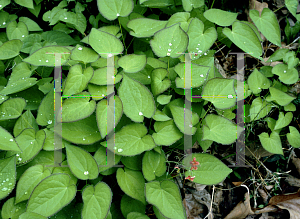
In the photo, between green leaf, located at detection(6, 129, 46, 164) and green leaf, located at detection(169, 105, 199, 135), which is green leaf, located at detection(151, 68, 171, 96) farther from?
green leaf, located at detection(6, 129, 46, 164)

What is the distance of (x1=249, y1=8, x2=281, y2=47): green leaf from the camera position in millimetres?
1615

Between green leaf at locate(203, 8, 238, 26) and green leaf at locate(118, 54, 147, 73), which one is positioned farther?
green leaf at locate(203, 8, 238, 26)

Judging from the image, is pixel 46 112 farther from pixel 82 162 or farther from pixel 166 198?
pixel 166 198

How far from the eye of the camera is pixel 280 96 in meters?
1.57

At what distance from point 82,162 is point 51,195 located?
0.20 metres

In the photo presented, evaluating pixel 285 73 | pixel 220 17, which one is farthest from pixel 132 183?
pixel 285 73

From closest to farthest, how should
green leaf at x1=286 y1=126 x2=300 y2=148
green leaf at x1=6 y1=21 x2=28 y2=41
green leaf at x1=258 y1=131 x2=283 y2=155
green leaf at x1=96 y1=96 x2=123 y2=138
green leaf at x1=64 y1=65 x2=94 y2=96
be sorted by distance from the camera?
green leaf at x1=96 y1=96 x2=123 y2=138
green leaf at x1=64 y1=65 x2=94 y2=96
green leaf at x1=258 y1=131 x2=283 y2=155
green leaf at x1=286 y1=126 x2=300 y2=148
green leaf at x1=6 y1=21 x2=28 y2=41

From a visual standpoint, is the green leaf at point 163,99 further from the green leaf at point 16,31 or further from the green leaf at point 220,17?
the green leaf at point 16,31

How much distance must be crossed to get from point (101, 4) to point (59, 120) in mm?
819

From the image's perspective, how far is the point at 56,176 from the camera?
108cm

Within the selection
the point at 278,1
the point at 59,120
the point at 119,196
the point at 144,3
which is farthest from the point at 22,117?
the point at 278,1

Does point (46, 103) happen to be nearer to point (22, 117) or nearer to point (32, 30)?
point (22, 117)

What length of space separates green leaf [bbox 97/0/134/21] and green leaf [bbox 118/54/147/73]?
35 cm

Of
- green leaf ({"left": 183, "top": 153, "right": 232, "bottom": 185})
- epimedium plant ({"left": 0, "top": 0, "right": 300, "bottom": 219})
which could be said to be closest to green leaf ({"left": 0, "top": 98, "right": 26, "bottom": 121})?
epimedium plant ({"left": 0, "top": 0, "right": 300, "bottom": 219})
